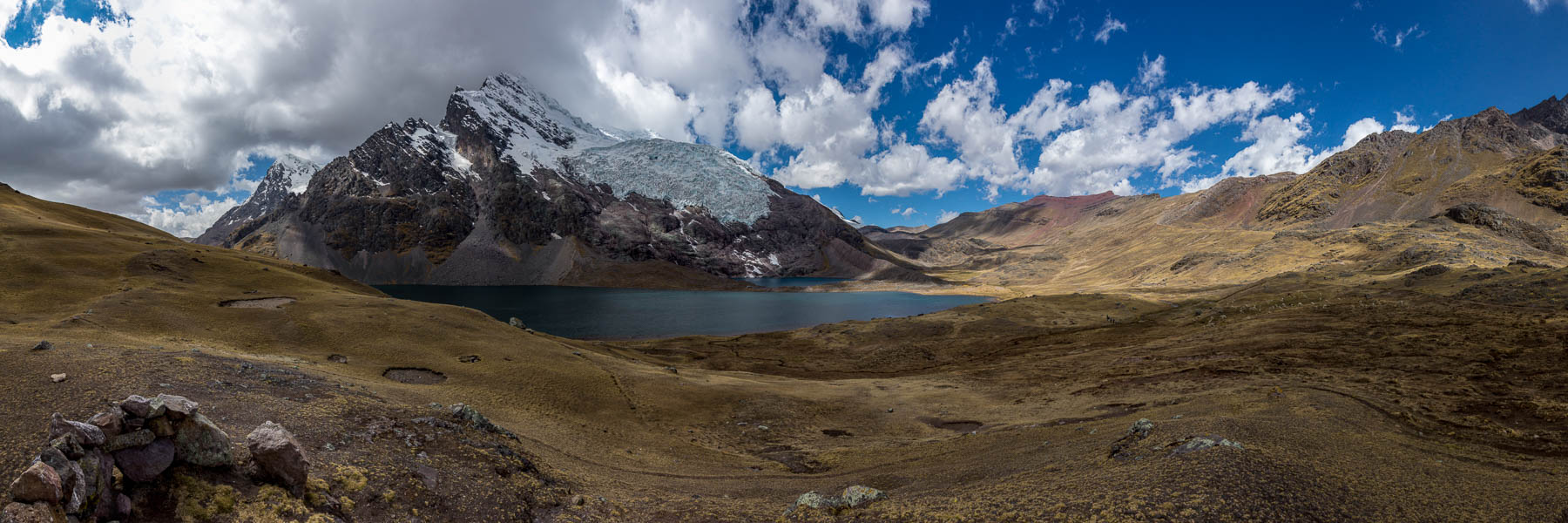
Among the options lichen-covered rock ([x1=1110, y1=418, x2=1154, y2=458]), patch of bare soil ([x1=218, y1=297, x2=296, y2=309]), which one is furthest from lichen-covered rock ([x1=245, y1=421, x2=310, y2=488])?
patch of bare soil ([x1=218, y1=297, x2=296, y2=309])

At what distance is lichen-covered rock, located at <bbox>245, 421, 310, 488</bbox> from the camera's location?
33.3ft

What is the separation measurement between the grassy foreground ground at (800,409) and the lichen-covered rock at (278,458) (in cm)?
49

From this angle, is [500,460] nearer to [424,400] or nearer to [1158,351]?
[424,400]

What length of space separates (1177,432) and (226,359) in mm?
34015

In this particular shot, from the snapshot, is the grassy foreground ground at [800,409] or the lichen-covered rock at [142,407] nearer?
the lichen-covered rock at [142,407]

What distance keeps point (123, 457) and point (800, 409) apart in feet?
96.3

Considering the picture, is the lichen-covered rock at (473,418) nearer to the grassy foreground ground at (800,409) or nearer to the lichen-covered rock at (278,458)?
the grassy foreground ground at (800,409)

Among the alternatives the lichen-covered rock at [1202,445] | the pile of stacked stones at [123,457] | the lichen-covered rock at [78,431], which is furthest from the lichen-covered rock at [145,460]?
the lichen-covered rock at [1202,445]

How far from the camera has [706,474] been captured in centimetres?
2061

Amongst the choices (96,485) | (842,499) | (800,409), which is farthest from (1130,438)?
(96,485)

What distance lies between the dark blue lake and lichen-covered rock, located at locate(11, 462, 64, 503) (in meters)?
93.6

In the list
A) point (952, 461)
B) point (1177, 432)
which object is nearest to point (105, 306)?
point (952, 461)

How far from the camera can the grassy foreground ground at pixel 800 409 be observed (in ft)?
37.6

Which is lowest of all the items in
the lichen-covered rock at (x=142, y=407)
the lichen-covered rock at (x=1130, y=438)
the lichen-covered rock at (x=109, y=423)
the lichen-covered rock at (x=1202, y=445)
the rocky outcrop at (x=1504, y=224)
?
the lichen-covered rock at (x=1130, y=438)
